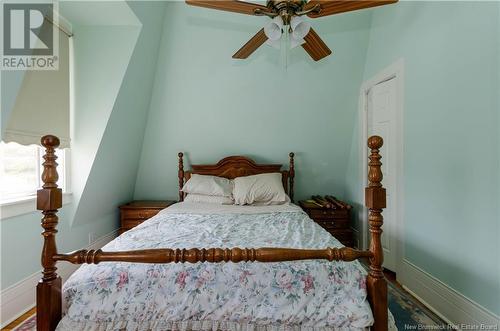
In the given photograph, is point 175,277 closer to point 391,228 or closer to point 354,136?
point 391,228

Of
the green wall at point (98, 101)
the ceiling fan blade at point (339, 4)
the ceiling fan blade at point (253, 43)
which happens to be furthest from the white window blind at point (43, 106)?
the ceiling fan blade at point (339, 4)

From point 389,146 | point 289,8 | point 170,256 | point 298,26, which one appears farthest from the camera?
point 389,146

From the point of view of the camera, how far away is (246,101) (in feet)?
10.7

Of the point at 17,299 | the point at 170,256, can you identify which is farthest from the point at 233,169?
the point at 17,299

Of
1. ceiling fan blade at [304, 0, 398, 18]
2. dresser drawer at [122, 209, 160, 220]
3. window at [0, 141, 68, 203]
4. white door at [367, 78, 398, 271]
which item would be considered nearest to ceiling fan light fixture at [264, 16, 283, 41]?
ceiling fan blade at [304, 0, 398, 18]

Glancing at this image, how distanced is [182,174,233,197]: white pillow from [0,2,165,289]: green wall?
3.04 ft

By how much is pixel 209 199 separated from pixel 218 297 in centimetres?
197

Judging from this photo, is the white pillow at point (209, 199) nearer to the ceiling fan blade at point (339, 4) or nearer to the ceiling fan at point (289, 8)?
the ceiling fan at point (289, 8)

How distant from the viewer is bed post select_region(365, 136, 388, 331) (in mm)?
1221

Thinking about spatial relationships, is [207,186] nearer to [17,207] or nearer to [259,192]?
[259,192]

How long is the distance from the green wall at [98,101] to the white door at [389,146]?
8.34 ft

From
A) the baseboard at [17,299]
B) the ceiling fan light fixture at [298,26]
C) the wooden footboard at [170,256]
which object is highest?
the ceiling fan light fixture at [298,26]

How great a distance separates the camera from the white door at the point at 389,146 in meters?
2.62

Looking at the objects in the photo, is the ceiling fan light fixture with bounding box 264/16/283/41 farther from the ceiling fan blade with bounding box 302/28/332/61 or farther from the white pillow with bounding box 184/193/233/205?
the white pillow with bounding box 184/193/233/205
